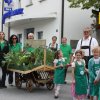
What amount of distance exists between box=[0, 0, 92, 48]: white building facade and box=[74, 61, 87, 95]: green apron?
12.5 metres

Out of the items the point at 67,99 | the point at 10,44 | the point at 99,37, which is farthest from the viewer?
the point at 99,37

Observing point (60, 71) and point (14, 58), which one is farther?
point (14, 58)

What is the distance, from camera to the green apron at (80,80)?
9414mm

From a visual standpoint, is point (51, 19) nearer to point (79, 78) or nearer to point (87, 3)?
point (87, 3)

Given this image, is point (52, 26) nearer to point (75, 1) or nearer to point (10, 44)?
point (75, 1)

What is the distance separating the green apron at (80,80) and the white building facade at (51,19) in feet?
41.0

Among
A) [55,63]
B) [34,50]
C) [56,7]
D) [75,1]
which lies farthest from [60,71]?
[56,7]

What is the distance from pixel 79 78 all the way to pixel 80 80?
0.05 m

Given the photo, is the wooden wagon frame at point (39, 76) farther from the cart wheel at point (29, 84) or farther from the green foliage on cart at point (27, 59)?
the green foliage on cart at point (27, 59)

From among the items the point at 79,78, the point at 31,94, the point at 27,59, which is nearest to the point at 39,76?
the point at 27,59

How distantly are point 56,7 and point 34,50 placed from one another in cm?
1092

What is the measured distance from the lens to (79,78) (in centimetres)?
950

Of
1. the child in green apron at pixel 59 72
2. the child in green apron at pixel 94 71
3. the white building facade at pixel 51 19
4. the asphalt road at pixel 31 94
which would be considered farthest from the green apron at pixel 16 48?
the white building facade at pixel 51 19

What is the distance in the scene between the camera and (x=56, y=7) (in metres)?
22.5
